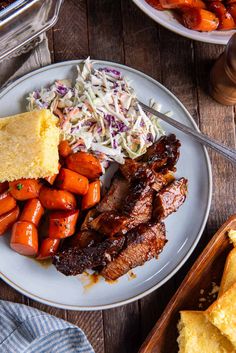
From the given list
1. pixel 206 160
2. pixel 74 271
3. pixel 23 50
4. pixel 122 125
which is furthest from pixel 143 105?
pixel 74 271

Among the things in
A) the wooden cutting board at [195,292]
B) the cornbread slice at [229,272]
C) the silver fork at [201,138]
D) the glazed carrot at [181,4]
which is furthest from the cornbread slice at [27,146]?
the cornbread slice at [229,272]

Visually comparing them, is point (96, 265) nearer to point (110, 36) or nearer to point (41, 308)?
point (41, 308)

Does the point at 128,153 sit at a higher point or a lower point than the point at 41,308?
higher

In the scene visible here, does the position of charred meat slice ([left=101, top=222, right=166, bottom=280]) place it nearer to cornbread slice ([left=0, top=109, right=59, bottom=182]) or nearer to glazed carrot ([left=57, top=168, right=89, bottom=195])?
glazed carrot ([left=57, top=168, right=89, bottom=195])

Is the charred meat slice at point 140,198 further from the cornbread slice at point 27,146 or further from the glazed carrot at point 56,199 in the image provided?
the cornbread slice at point 27,146

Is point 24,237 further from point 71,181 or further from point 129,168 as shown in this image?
point 129,168

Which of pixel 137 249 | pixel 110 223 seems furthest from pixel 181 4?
pixel 137 249

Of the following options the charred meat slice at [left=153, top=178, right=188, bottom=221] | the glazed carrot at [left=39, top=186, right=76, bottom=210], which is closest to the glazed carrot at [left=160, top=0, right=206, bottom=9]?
the charred meat slice at [left=153, top=178, right=188, bottom=221]
